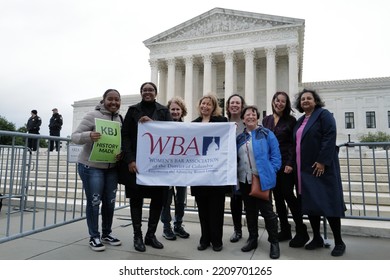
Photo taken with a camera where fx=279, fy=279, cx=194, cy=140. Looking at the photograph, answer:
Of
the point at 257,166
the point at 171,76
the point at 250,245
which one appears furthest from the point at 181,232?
the point at 171,76

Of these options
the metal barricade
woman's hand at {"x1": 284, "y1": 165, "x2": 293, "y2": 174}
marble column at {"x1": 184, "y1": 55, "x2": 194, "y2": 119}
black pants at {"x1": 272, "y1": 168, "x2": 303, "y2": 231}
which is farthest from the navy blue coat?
marble column at {"x1": 184, "y1": 55, "x2": 194, "y2": 119}

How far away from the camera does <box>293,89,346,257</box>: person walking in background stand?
12.2 feet

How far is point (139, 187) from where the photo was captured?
395cm

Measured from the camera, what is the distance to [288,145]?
4.28 meters

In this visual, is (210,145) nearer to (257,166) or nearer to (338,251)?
(257,166)

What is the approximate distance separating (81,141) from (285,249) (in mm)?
3219

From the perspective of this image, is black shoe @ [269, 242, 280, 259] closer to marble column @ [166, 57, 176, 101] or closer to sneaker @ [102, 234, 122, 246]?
sneaker @ [102, 234, 122, 246]

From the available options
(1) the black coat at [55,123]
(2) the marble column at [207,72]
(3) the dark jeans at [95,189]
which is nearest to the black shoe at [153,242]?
(3) the dark jeans at [95,189]

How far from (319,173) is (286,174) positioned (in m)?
0.51

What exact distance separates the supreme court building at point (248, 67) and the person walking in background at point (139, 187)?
32.2 meters

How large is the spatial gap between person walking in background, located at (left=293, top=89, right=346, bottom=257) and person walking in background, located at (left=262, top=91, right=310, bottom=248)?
0.15 m

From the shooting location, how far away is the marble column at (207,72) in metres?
38.2

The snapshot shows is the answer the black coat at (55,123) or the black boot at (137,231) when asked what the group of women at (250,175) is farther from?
the black coat at (55,123)

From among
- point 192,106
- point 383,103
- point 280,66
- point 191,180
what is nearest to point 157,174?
point 191,180
